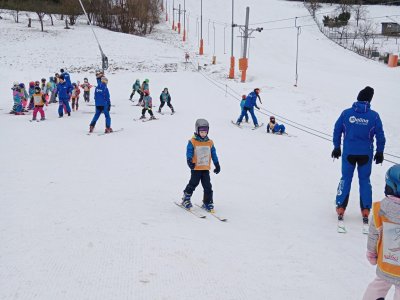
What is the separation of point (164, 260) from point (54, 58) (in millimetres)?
38311

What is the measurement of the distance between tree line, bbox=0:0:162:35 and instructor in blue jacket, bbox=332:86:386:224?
51995 millimetres

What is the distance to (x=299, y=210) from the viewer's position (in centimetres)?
666

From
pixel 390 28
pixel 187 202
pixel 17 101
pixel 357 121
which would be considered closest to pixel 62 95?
pixel 17 101

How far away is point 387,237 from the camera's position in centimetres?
312

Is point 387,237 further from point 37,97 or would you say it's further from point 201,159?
point 37,97

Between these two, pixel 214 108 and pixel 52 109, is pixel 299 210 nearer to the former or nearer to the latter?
pixel 214 108

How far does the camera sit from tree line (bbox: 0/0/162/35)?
53.9 m

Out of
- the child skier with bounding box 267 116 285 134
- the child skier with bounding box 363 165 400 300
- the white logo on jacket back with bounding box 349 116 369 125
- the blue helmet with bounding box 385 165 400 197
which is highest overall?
the white logo on jacket back with bounding box 349 116 369 125

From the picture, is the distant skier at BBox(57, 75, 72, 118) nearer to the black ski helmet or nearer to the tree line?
the black ski helmet

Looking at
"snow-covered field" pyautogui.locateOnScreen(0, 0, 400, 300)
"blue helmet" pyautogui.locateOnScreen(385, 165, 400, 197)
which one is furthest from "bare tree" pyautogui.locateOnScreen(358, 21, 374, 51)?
"blue helmet" pyautogui.locateOnScreen(385, 165, 400, 197)

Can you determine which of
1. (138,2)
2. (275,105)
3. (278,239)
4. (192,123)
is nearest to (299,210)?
(278,239)

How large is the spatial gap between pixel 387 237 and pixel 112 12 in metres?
58.4

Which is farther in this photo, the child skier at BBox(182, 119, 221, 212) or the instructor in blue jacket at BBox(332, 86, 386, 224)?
the child skier at BBox(182, 119, 221, 212)

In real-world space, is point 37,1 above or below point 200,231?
above
